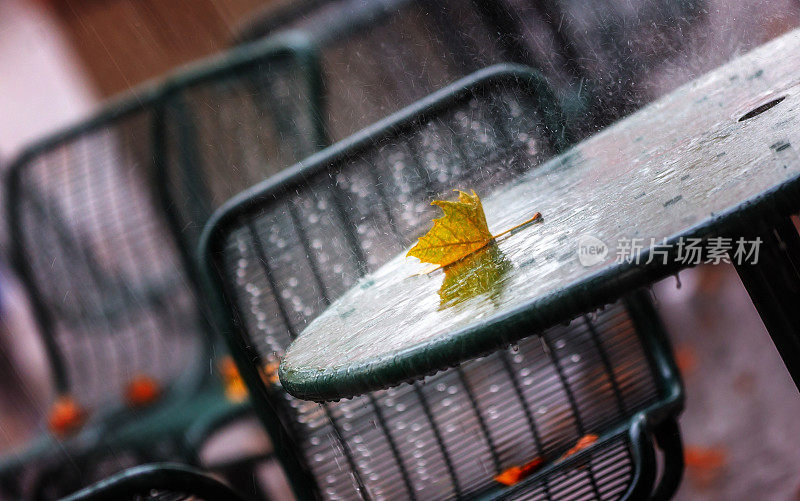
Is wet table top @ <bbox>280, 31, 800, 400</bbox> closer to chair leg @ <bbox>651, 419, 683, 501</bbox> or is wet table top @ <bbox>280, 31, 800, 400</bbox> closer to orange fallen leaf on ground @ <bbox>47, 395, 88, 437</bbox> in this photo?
chair leg @ <bbox>651, 419, 683, 501</bbox>

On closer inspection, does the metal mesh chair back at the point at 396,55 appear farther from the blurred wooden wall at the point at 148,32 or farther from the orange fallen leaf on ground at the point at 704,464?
the orange fallen leaf on ground at the point at 704,464

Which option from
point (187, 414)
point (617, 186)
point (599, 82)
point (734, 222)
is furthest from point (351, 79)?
point (734, 222)

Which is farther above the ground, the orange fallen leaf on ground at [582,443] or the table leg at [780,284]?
the table leg at [780,284]

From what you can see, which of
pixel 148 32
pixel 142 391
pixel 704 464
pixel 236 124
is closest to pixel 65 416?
pixel 142 391

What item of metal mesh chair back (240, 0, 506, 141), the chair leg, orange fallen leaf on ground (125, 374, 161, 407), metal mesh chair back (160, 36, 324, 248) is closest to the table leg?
the chair leg

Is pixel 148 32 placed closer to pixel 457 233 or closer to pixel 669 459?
pixel 457 233

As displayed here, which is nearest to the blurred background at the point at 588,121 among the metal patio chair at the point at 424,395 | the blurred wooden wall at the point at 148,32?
the blurred wooden wall at the point at 148,32
